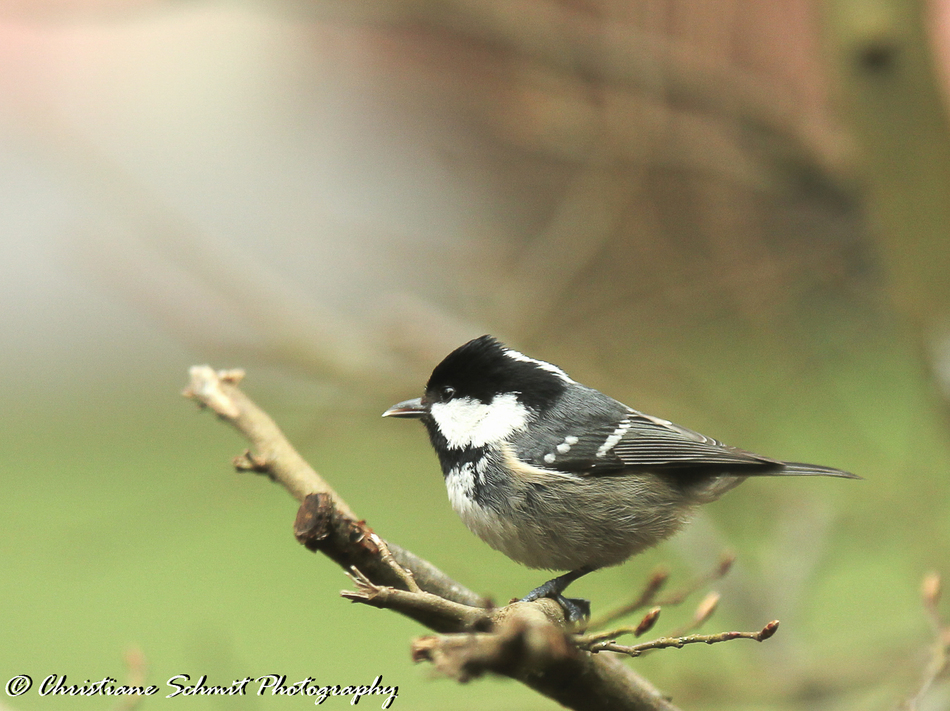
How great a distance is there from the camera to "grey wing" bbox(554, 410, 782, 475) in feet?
6.97

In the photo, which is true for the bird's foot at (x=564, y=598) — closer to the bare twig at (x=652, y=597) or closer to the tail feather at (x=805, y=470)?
the bare twig at (x=652, y=597)

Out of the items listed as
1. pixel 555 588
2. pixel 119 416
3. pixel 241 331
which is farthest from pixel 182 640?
pixel 119 416

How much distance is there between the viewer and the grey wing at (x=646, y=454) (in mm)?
2125

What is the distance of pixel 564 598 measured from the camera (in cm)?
216

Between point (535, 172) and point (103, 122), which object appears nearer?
point (535, 172)

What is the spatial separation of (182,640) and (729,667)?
3.43 m

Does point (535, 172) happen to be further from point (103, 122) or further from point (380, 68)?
point (103, 122)

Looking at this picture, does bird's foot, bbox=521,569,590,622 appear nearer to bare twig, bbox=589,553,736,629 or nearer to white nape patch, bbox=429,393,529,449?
bare twig, bbox=589,553,736,629

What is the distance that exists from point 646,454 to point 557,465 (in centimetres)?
24

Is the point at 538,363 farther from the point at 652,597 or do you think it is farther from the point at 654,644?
the point at 654,644

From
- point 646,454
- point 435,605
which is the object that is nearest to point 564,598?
A: point 646,454

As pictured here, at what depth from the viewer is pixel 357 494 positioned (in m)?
7.68

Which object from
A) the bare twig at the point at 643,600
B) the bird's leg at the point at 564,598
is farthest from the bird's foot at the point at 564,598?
the bare twig at the point at 643,600

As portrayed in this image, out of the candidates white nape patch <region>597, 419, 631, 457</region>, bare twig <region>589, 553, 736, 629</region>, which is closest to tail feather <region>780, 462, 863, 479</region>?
bare twig <region>589, 553, 736, 629</region>
